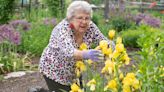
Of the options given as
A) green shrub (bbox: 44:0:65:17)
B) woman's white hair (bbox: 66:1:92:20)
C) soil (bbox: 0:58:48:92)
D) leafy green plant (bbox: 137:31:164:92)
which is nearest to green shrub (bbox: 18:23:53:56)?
soil (bbox: 0:58:48:92)

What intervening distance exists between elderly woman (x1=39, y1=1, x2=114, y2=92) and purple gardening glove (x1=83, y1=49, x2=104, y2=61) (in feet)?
0.15

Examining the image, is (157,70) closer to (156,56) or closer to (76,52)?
(156,56)

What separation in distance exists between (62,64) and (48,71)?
0.18 m

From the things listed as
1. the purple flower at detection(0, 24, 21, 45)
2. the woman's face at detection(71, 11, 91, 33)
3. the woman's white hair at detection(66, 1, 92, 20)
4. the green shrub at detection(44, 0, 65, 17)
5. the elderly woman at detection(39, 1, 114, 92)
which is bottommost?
the green shrub at detection(44, 0, 65, 17)

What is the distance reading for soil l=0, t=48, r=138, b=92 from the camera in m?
6.46

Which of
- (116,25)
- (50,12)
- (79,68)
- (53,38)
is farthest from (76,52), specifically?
(50,12)

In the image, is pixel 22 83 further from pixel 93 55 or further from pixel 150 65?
pixel 150 65

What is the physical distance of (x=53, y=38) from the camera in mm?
3543

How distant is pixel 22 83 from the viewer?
6766 millimetres

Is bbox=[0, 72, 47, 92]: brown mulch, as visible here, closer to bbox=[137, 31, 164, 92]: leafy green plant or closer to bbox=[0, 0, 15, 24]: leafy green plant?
bbox=[137, 31, 164, 92]: leafy green plant

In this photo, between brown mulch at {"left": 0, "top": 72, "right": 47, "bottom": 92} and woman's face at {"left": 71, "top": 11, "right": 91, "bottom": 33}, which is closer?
woman's face at {"left": 71, "top": 11, "right": 91, "bottom": 33}

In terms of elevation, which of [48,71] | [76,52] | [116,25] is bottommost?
[116,25]

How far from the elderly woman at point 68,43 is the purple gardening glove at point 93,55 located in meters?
0.05

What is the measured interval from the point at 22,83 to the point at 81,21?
3570 mm
